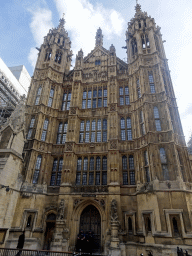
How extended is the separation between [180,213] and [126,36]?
77.6 ft

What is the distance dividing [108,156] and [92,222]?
6.31 m

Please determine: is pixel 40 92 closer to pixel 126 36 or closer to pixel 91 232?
pixel 126 36

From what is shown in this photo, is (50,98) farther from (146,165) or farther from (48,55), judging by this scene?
(146,165)

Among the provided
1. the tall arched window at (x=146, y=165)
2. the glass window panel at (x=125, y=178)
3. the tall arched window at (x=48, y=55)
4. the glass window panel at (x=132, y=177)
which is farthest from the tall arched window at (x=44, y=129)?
the tall arched window at (x=146, y=165)

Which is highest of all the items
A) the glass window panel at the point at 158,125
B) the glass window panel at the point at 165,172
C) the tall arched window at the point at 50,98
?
the tall arched window at the point at 50,98

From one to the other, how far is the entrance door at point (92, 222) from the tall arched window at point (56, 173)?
13.3 ft

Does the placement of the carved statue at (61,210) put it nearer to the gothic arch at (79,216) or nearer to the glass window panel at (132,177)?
the gothic arch at (79,216)

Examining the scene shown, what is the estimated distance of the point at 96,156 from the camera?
65.3 feet

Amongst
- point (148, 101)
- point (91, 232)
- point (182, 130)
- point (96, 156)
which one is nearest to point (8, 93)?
point (96, 156)

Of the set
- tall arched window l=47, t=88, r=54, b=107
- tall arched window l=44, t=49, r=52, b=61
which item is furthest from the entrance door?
tall arched window l=44, t=49, r=52, b=61

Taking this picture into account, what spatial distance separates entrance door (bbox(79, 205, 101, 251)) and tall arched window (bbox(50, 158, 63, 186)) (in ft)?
13.3

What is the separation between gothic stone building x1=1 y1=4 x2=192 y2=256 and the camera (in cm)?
1492

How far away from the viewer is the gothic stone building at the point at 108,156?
49.0 ft

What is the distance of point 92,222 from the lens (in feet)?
56.4
